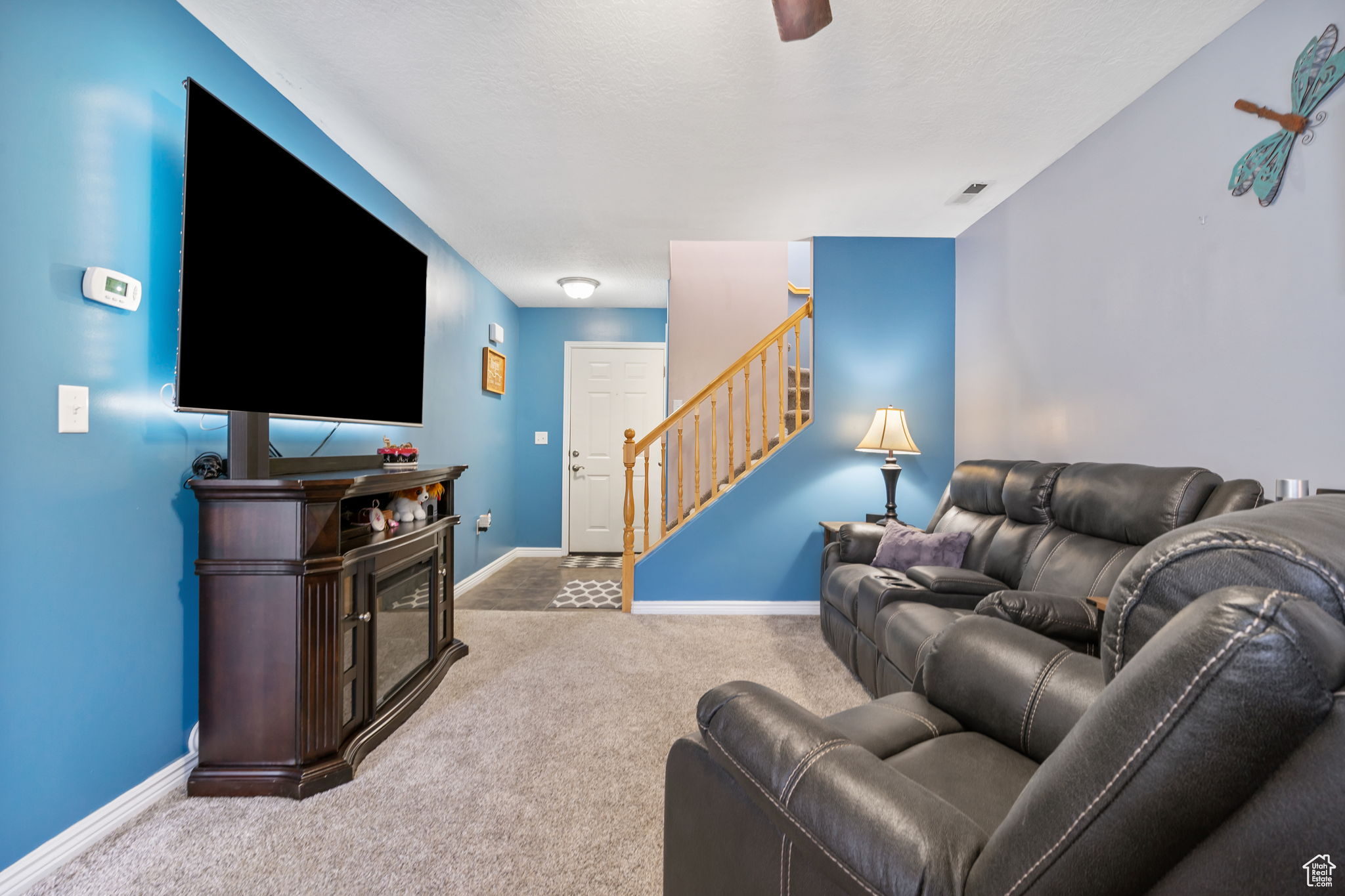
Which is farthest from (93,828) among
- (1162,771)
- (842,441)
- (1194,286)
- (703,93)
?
(1194,286)

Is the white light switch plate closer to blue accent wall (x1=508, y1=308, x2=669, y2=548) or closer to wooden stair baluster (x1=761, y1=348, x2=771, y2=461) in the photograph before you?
wooden stair baluster (x1=761, y1=348, x2=771, y2=461)

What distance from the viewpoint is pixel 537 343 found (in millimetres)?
5625

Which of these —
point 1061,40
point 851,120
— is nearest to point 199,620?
point 851,120

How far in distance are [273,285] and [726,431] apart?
2989 mm

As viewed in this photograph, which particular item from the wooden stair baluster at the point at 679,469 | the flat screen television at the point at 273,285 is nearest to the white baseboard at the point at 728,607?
the wooden stair baluster at the point at 679,469

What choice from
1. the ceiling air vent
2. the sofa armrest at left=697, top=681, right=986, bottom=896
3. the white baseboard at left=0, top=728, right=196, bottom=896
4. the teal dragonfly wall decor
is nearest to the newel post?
the white baseboard at left=0, top=728, right=196, bottom=896

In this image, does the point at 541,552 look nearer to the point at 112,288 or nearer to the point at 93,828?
the point at 93,828

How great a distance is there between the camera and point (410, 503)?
2.43 m

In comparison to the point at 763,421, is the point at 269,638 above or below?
below

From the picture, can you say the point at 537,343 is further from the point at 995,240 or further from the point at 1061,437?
the point at 1061,437

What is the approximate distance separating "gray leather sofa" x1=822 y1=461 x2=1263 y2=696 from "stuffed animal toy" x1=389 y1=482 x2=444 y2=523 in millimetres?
1988

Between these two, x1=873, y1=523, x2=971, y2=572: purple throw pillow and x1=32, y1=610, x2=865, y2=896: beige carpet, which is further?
x1=873, y1=523, x2=971, y2=572: purple throw pillow

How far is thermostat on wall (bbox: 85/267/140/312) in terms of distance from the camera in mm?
1503

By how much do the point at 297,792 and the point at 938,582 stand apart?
2.27 m
